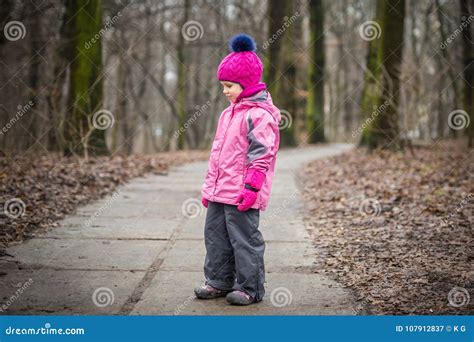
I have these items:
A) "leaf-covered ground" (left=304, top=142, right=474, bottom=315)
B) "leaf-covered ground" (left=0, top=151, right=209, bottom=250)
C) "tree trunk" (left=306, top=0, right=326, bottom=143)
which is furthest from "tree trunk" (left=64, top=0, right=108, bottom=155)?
"tree trunk" (left=306, top=0, right=326, bottom=143)

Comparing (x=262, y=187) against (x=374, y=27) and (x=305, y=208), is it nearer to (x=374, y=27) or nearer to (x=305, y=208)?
(x=305, y=208)

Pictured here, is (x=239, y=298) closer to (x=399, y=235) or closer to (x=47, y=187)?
(x=399, y=235)

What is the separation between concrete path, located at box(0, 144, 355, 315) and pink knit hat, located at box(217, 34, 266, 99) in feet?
4.91

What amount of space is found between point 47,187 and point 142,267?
11.2ft

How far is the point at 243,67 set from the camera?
3855mm

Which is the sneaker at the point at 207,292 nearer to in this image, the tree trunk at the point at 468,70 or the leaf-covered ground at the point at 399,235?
the leaf-covered ground at the point at 399,235

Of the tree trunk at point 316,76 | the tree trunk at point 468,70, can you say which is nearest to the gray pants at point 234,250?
the tree trunk at point 468,70

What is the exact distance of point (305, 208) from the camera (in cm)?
741

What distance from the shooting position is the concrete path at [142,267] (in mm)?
3768

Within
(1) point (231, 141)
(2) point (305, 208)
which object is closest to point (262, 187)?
(1) point (231, 141)

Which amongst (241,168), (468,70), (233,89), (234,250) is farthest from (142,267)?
(468,70)

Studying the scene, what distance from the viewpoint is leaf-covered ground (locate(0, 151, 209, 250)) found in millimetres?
5945

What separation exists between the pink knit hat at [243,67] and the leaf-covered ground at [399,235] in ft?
5.47

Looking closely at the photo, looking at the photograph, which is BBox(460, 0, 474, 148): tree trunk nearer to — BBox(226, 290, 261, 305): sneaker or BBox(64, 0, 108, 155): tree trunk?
BBox(64, 0, 108, 155): tree trunk
